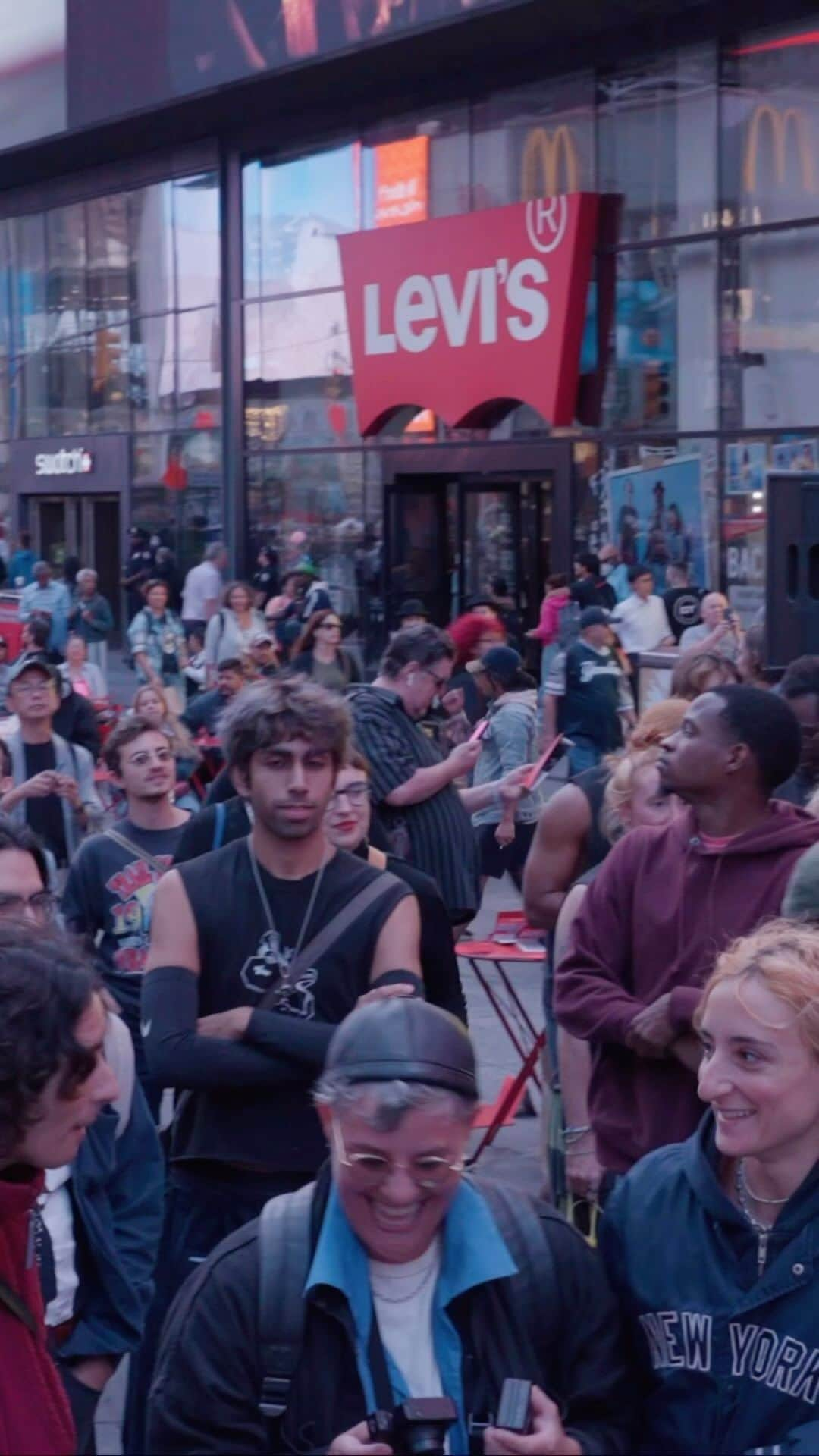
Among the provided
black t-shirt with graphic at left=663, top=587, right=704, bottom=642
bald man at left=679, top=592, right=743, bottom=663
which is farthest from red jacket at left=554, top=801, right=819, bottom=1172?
black t-shirt with graphic at left=663, top=587, right=704, bottom=642

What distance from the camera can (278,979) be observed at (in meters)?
3.85

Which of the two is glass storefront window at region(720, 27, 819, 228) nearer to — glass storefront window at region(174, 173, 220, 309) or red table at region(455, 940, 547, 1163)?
glass storefront window at region(174, 173, 220, 309)

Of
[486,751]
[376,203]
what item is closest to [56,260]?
[376,203]

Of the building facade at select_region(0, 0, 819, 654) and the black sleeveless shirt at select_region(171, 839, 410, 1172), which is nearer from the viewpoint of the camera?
the black sleeveless shirt at select_region(171, 839, 410, 1172)

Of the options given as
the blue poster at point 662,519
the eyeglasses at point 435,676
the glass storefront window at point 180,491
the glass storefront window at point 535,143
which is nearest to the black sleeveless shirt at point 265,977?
the eyeglasses at point 435,676

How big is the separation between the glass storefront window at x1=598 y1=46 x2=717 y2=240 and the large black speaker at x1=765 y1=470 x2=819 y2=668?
1437cm

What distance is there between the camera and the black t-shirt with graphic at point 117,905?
562cm

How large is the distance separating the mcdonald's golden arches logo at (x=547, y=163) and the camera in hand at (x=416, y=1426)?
19.8 metres

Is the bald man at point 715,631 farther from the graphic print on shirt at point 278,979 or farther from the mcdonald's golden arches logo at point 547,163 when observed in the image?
the graphic print on shirt at point 278,979

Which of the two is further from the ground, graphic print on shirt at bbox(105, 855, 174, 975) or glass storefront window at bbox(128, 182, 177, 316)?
glass storefront window at bbox(128, 182, 177, 316)

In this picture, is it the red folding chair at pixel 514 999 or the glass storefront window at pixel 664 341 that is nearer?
the red folding chair at pixel 514 999

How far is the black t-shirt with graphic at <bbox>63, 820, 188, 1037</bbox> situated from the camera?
18.4 ft

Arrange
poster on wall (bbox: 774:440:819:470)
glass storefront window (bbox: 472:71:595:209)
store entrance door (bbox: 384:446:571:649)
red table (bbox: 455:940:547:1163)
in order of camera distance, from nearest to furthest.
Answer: red table (bbox: 455:940:547:1163)
poster on wall (bbox: 774:440:819:470)
glass storefront window (bbox: 472:71:595:209)
store entrance door (bbox: 384:446:571:649)

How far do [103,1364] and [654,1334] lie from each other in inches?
54.8
